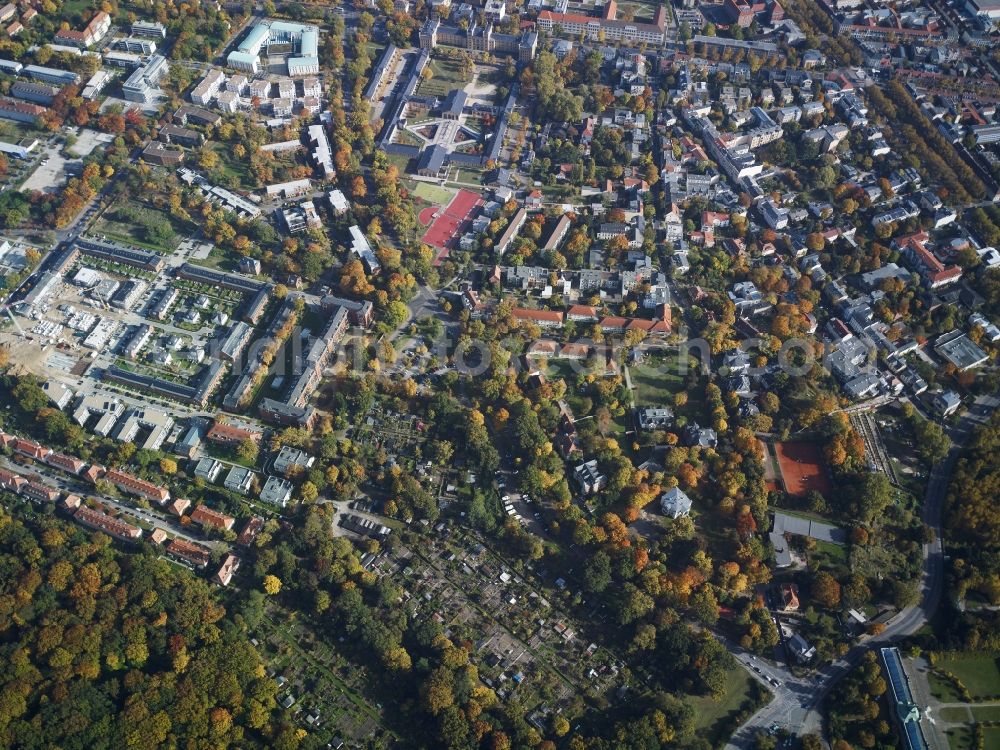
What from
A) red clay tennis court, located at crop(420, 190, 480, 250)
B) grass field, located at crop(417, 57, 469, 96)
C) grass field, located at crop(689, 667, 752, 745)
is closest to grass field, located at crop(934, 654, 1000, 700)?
grass field, located at crop(689, 667, 752, 745)

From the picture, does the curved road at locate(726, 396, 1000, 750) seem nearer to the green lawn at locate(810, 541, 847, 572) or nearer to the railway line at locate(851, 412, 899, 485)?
the railway line at locate(851, 412, 899, 485)

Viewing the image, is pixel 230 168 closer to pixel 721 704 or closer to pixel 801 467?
pixel 801 467

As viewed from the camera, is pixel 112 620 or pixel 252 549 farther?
pixel 252 549

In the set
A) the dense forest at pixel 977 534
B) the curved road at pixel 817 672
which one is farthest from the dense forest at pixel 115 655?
the dense forest at pixel 977 534

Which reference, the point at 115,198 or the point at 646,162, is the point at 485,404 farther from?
the point at 115,198

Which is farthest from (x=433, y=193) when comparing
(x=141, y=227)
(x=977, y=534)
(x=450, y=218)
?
(x=977, y=534)

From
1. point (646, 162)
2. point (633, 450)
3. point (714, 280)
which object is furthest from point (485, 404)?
point (646, 162)

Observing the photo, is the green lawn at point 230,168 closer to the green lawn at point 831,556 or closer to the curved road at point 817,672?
the green lawn at point 831,556
